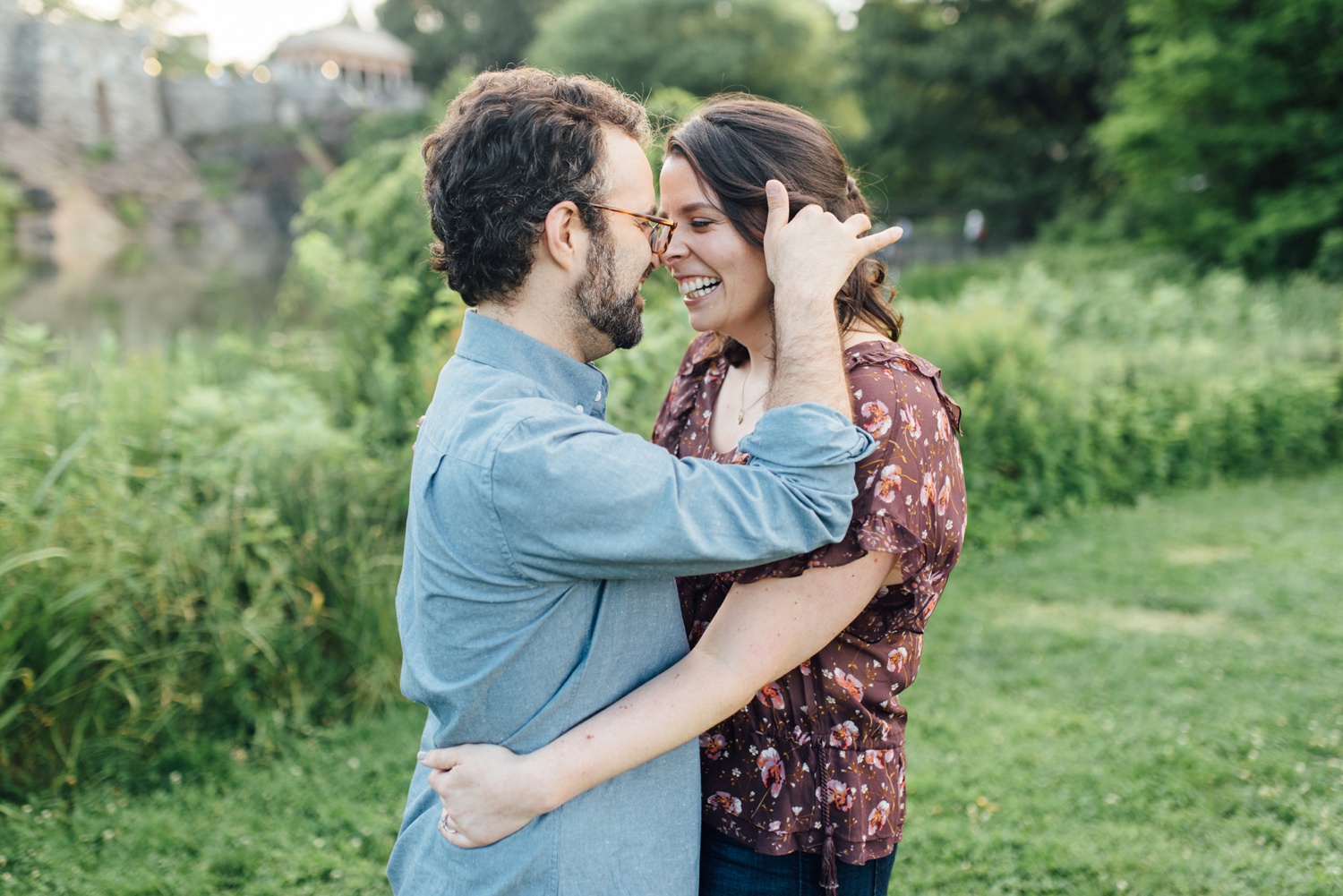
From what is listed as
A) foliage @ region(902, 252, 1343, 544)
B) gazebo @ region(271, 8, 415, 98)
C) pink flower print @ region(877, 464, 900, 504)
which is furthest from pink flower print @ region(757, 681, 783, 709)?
gazebo @ region(271, 8, 415, 98)

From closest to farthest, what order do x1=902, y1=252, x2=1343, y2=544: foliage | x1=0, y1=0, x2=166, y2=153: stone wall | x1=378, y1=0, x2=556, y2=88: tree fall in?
x1=902, y1=252, x2=1343, y2=544: foliage
x1=0, y1=0, x2=166, y2=153: stone wall
x1=378, y1=0, x2=556, y2=88: tree

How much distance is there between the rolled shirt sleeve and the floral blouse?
0.54ft

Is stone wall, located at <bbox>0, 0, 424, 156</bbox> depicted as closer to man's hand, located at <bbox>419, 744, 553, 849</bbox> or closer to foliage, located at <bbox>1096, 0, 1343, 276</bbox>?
foliage, located at <bbox>1096, 0, 1343, 276</bbox>

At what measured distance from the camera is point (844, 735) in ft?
5.52

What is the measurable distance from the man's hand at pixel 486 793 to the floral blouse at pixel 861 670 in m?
0.44

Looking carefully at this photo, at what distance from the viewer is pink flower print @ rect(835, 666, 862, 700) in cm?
167

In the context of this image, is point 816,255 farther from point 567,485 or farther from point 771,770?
point 771,770

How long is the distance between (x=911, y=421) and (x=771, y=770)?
0.65 m

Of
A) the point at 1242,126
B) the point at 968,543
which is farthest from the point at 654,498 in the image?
the point at 1242,126

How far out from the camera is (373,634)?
452cm

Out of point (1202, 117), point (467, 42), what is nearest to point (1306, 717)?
point (1202, 117)

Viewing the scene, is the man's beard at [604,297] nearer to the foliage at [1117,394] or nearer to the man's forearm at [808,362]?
the man's forearm at [808,362]

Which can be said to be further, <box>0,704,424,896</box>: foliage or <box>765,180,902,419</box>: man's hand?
<box>0,704,424,896</box>: foliage

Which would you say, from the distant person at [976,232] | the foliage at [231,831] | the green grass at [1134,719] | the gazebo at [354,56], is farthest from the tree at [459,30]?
the foliage at [231,831]
